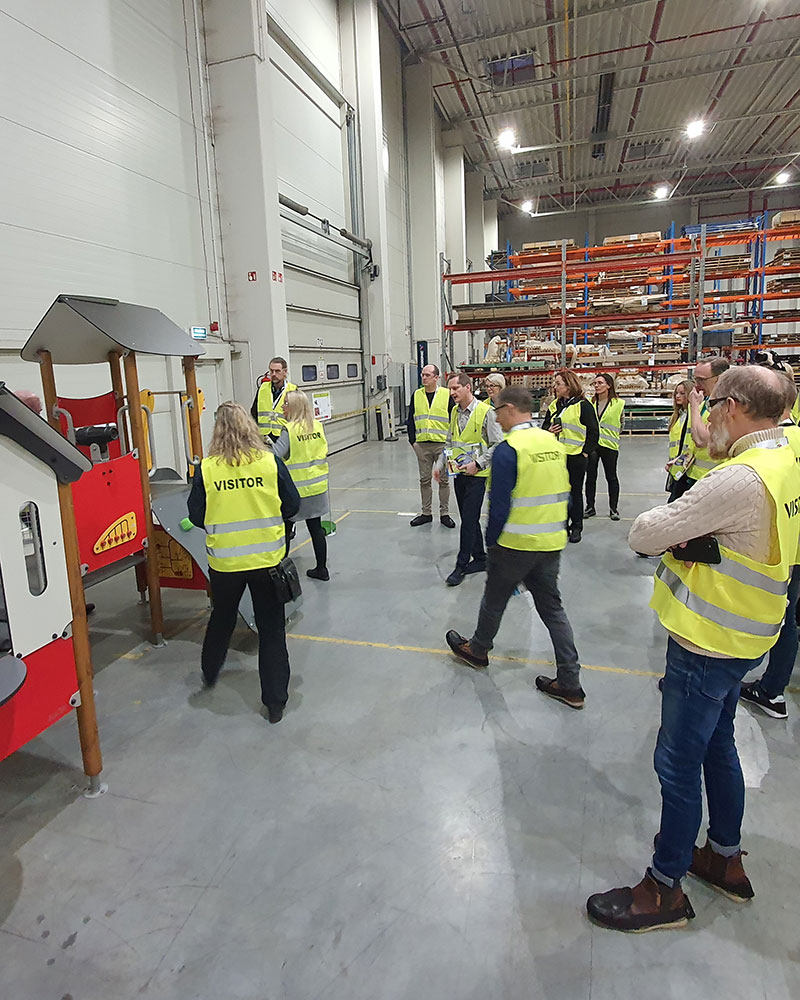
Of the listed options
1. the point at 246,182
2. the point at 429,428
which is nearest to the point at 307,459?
the point at 429,428

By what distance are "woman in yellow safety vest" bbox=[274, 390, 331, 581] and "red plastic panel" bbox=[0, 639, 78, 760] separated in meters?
2.58

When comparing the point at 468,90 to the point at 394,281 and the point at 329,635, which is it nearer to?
the point at 394,281

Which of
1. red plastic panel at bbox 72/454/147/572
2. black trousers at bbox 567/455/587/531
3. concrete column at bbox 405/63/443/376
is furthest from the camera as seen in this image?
concrete column at bbox 405/63/443/376

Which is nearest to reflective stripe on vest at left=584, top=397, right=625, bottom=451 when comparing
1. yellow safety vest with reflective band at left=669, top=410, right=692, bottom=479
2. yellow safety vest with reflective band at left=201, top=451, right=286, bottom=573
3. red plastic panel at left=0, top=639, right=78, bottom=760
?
yellow safety vest with reflective band at left=669, top=410, right=692, bottom=479

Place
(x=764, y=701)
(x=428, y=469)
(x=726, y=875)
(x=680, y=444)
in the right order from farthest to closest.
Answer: (x=428, y=469), (x=680, y=444), (x=764, y=701), (x=726, y=875)

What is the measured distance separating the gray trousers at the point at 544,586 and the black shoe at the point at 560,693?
30mm

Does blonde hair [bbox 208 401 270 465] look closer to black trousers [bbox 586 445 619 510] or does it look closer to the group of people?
the group of people

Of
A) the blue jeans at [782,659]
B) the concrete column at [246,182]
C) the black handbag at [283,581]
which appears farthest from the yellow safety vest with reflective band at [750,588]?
the concrete column at [246,182]

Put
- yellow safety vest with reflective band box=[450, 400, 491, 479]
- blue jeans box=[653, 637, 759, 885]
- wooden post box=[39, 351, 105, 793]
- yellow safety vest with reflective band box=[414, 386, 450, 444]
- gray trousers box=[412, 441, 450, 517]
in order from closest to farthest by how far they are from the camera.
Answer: blue jeans box=[653, 637, 759, 885] < wooden post box=[39, 351, 105, 793] < yellow safety vest with reflective band box=[450, 400, 491, 479] < yellow safety vest with reflective band box=[414, 386, 450, 444] < gray trousers box=[412, 441, 450, 517]

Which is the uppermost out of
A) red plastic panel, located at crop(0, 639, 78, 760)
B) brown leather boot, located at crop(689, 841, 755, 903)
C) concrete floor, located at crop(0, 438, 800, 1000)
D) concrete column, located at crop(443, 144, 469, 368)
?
concrete column, located at crop(443, 144, 469, 368)

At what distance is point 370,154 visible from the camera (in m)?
13.4

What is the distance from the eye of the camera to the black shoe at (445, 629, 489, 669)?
3883 millimetres

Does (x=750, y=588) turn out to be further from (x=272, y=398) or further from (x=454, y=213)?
(x=454, y=213)

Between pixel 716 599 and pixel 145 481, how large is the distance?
3.65 metres
